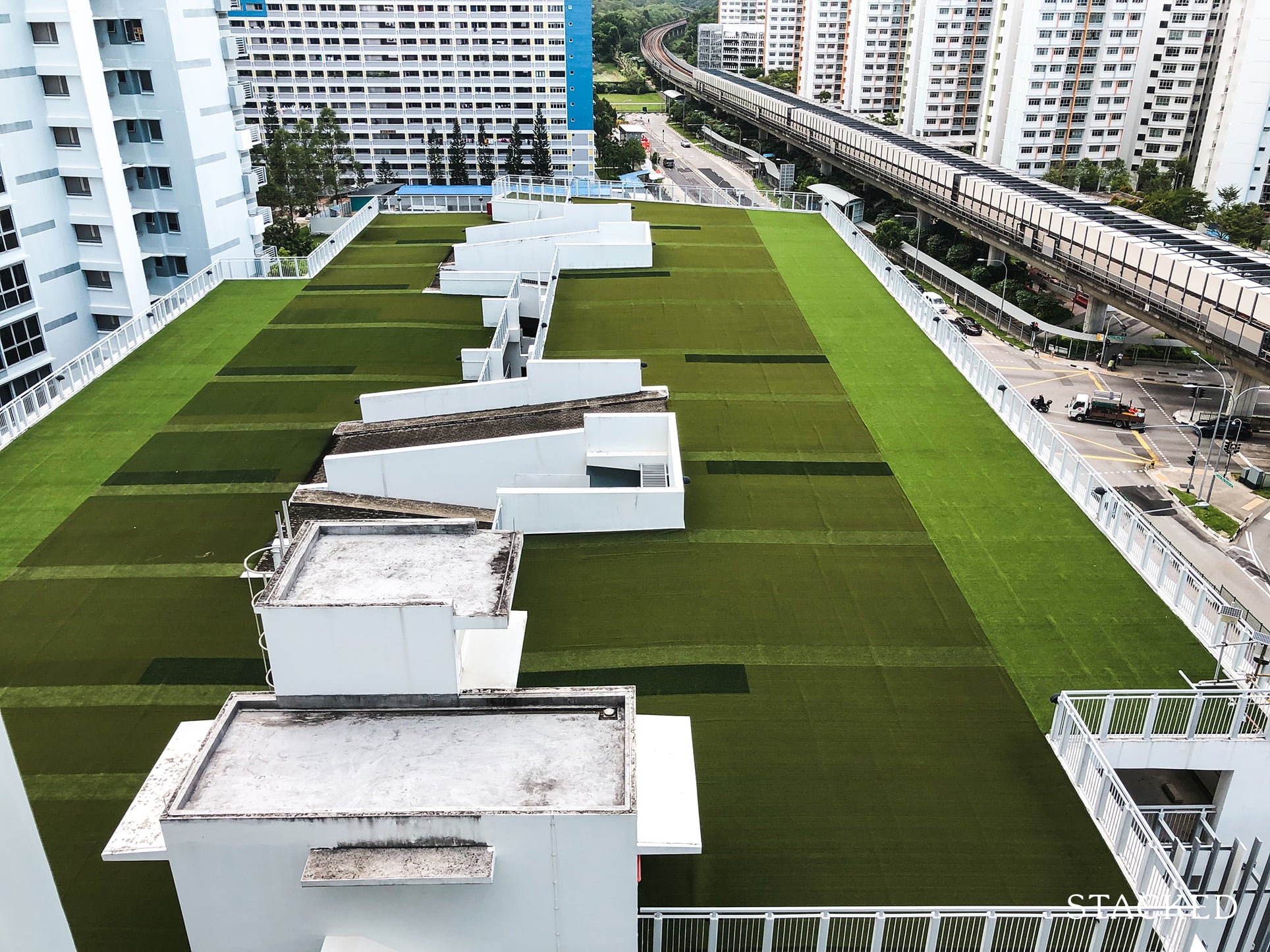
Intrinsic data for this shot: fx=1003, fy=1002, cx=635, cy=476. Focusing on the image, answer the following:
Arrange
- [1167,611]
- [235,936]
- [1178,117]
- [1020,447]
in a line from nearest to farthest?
[235,936] < [1167,611] < [1020,447] < [1178,117]

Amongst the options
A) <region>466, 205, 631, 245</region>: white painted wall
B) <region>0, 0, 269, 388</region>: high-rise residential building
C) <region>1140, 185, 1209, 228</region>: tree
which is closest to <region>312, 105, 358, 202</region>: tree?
<region>0, 0, 269, 388</region>: high-rise residential building

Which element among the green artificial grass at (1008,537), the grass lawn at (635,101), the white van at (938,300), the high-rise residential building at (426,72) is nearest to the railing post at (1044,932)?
the green artificial grass at (1008,537)

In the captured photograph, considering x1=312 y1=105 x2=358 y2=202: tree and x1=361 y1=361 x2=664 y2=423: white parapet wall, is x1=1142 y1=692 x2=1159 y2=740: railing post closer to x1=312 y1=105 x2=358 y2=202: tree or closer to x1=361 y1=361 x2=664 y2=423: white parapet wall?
x1=361 y1=361 x2=664 y2=423: white parapet wall

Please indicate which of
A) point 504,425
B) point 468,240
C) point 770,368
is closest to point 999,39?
→ point 468,240

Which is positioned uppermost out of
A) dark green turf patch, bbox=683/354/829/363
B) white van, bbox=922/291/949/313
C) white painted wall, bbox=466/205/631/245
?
white painted wall, bbox=466/205/631/245

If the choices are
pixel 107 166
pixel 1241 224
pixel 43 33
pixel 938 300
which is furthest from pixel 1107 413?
pixel 43 33

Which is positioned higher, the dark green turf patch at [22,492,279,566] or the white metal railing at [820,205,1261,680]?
the white metal railing at [820,205,1261,680]

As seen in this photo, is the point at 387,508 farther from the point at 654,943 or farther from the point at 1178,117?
the point at 1178,117

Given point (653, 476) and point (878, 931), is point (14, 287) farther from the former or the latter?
point (878, 931)
